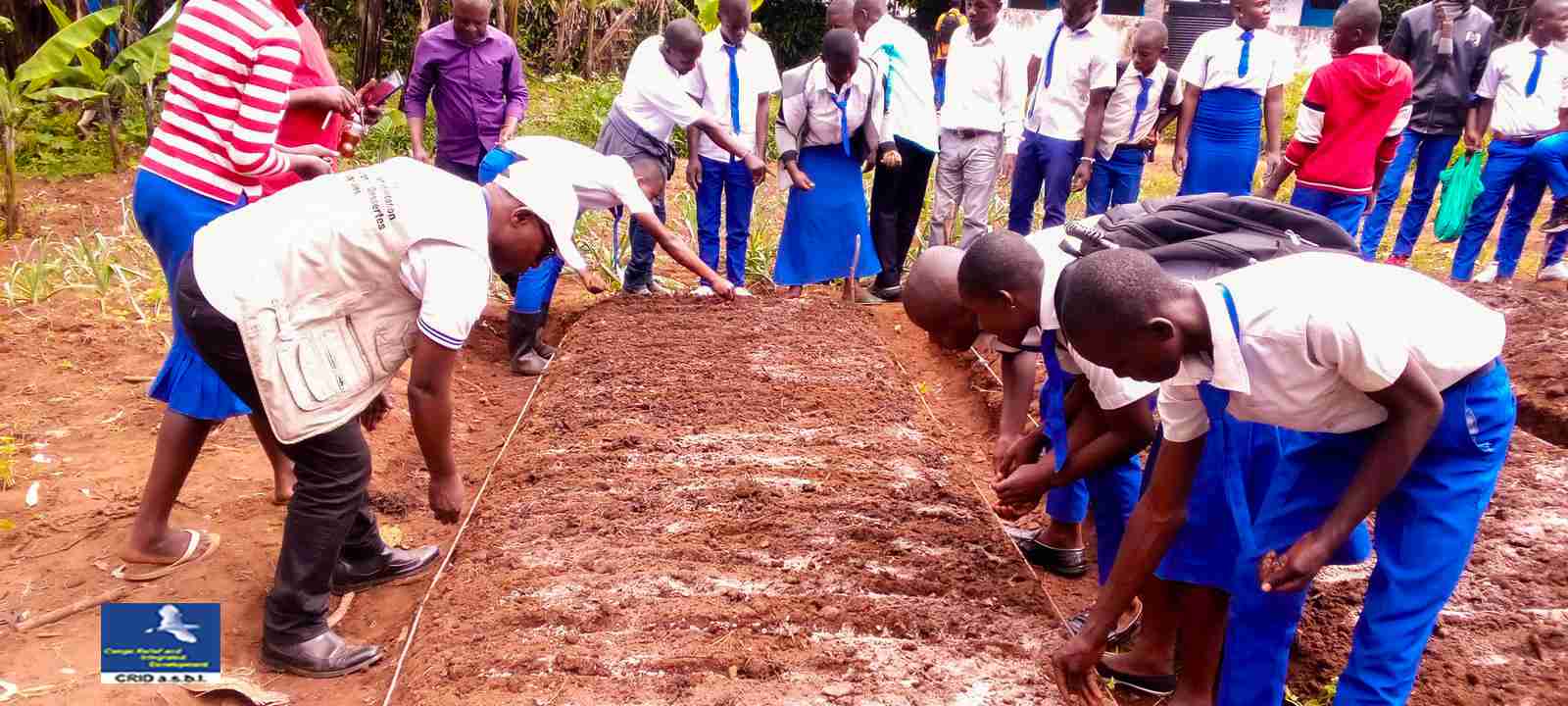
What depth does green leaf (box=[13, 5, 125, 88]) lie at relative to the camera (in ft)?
18.5

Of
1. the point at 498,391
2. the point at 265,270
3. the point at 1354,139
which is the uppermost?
the point at 265,270

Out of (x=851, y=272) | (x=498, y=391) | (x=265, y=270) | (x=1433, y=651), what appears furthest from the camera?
(x=851, y=272)

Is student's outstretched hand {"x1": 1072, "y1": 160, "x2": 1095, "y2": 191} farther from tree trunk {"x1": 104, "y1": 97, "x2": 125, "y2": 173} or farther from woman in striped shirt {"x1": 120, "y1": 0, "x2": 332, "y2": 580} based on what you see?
tree trunk {"x1": 104, "y1": 97, "x2": 125, "y2": 173}

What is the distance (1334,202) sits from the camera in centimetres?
541

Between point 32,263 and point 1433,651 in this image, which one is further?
point 32,263

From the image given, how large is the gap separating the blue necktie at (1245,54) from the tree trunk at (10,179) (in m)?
6.83

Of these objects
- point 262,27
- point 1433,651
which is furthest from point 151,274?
point 1433,651

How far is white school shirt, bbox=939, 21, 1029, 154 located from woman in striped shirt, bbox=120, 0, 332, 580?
158 inches

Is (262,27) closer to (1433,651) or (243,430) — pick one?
(243,430)

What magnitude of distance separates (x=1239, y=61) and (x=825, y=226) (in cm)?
242

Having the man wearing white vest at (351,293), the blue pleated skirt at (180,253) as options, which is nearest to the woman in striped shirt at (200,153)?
the blue pleated skirt at (180,253)

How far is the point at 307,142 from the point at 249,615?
150cm

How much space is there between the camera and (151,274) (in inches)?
224

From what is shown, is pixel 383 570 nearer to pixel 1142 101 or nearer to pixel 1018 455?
pixel 1018 455
